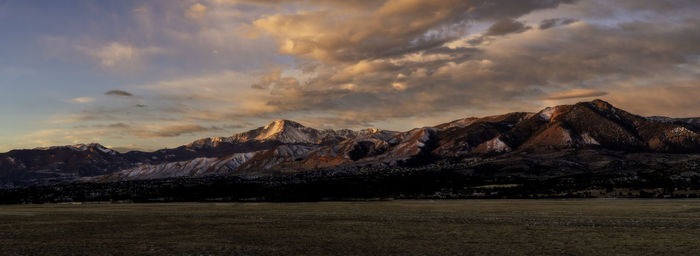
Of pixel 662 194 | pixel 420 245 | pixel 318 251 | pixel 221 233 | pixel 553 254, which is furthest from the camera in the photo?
pixel 662 194

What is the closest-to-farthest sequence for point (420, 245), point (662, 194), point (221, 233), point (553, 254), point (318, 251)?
point (553, 254) → point (318, 251) → point (420, 245) → point (221, 233) → point (662, 194)

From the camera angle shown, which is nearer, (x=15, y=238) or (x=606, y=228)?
(x=15, y=238)

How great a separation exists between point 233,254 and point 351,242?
10923 millimetres

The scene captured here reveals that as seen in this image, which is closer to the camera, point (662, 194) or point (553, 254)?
point (553, 254)

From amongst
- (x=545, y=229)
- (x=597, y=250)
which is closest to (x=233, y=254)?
(x=597, y=250)

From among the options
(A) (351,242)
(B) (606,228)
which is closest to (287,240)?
(A) (351,242)

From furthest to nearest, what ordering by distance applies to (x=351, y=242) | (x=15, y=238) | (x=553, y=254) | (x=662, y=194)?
(x=662, y=194)
(x=15, y=238)
(x=351, y=242)
(x=553, y=254)

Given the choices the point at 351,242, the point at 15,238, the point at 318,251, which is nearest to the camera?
the point at 318,251

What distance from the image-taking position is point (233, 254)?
35.1m

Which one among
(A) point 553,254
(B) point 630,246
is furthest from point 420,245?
(B) point 630,246

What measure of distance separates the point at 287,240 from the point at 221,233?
415 inches

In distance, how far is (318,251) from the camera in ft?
120

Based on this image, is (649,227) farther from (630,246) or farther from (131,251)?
(131,251)

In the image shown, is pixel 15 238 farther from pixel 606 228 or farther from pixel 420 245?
pixel 606 228
